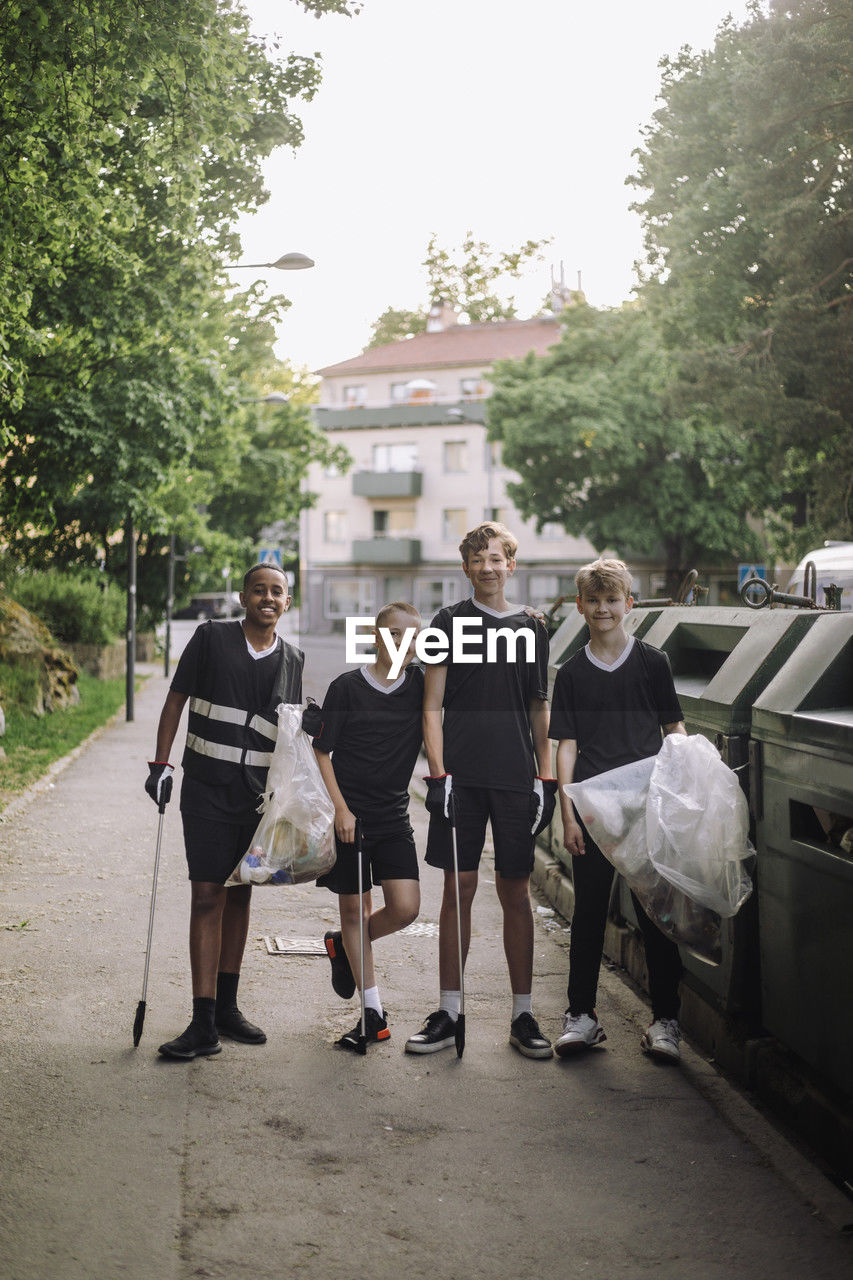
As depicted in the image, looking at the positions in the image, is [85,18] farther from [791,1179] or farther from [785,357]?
[785,357]

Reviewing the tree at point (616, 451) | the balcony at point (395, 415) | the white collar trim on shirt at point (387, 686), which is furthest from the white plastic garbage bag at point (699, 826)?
the balcony at point (395, 415)

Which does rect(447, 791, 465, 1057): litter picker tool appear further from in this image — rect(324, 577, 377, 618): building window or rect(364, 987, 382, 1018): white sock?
rect(324, 577, 377, 618): building window

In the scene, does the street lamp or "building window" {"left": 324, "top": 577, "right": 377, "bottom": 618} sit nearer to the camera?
the street lamp

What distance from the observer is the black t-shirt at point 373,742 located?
5.13m

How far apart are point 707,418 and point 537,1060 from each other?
2055 cm

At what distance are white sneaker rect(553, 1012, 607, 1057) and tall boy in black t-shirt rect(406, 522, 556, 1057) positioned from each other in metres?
0.06

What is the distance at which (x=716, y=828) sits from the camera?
4551 millimetres

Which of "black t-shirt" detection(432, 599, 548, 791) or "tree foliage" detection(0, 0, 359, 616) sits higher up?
"tree foliage" detection(0, 0, 359, 616)

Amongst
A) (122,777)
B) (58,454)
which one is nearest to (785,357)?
(58,454)

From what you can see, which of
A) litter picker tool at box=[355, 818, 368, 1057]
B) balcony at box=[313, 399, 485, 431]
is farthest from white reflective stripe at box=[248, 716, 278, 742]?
balcony at box=[313, 399, 485, 431]

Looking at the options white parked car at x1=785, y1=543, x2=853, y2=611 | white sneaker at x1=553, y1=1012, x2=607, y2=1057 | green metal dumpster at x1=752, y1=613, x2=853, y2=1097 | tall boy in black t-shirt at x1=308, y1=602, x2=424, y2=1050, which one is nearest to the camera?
green metal dumpster at x1=752, y1=613, x2=853, y2=1097

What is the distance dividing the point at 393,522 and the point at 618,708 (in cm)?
5323

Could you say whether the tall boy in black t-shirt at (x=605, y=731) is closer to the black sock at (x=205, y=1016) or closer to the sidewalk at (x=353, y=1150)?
the sidewalk at (x=353, y=1150)

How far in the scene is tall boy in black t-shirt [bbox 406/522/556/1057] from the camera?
5.05 metres
